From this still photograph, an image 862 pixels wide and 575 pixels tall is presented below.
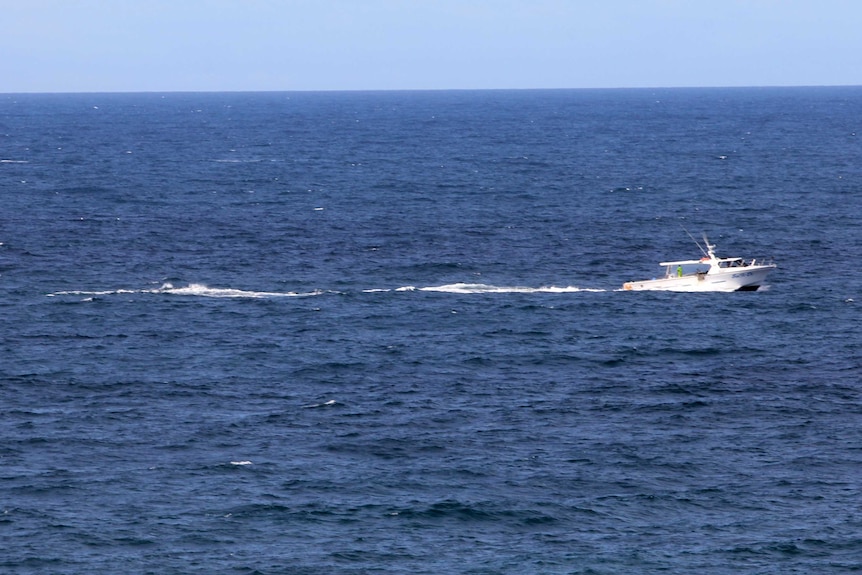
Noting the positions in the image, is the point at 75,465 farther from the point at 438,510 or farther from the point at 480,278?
the point at 480,278

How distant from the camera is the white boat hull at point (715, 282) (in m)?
115

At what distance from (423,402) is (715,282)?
42.2 meters

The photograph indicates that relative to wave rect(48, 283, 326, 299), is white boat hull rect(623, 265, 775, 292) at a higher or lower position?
higher

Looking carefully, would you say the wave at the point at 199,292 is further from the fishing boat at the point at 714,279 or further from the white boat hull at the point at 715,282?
the fishing boat at the point at 714,279

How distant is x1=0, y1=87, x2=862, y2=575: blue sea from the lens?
61312 mm

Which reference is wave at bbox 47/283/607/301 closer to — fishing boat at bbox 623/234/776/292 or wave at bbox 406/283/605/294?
wave at bbox 406/283/605/294

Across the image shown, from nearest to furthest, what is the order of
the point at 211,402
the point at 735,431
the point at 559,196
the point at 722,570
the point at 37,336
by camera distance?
the point at 722,570, the point at 735,431, the point at 211,402, the point at 37,336, the point at 559,196

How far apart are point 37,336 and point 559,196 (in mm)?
97413

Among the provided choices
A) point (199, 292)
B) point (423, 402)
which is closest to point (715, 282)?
point (423, 402)

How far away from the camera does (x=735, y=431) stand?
7669 cm

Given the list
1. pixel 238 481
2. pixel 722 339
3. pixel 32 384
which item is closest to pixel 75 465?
pixel 238 481

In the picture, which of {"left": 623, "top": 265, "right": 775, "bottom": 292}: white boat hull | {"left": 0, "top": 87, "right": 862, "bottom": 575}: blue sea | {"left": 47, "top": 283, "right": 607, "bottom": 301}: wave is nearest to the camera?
{"left": 0, "top": 87, "right": 862, "bottom": 575}: blue sea

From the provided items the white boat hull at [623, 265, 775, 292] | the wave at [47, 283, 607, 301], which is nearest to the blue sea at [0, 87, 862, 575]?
the wave at [47, 283, 607, 301]

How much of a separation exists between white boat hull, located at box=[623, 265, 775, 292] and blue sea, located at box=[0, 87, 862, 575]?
1.27 m
